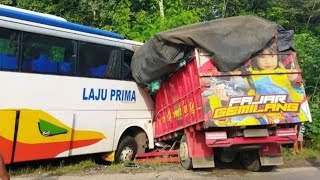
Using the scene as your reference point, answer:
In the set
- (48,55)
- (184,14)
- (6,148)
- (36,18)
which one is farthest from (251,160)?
(184,14)

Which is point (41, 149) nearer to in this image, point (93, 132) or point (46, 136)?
point (46, 136)

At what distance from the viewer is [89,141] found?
1007 cm

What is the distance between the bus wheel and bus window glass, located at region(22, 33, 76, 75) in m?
2.35

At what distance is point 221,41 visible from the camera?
29.3 feet

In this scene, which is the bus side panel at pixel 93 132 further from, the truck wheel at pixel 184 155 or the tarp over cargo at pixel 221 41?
the tarp over cargo at pixel 221 41

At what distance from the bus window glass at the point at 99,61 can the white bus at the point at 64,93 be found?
2cm

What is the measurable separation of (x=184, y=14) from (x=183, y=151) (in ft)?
21.3

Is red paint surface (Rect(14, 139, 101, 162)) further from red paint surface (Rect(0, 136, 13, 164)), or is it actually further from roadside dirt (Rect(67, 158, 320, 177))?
roadside dirt (Rect(67, 158, 320, 177))

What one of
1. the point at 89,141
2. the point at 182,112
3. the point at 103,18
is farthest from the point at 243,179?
the point at 103,18

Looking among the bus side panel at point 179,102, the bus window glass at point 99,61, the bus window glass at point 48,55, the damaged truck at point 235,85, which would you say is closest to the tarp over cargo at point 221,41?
the damaged truck at point 235,85

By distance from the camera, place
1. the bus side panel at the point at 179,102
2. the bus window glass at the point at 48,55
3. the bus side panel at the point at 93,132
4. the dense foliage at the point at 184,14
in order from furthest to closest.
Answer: the dense foliage at the point at 184,14 < the bus side panel at the point at 93,132 < the bus side panel at the point at 179,102 < the bus window glass at the point at 48,55

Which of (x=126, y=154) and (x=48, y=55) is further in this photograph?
(x=126, y=154)

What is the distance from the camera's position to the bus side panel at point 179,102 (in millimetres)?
9039

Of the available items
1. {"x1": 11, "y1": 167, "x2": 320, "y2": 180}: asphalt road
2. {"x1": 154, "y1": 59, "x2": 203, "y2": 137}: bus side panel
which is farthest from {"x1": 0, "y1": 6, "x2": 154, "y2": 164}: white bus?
{"x1": 11, "y1": 167, "x2": 320, "y2": 180}: asphalt road
